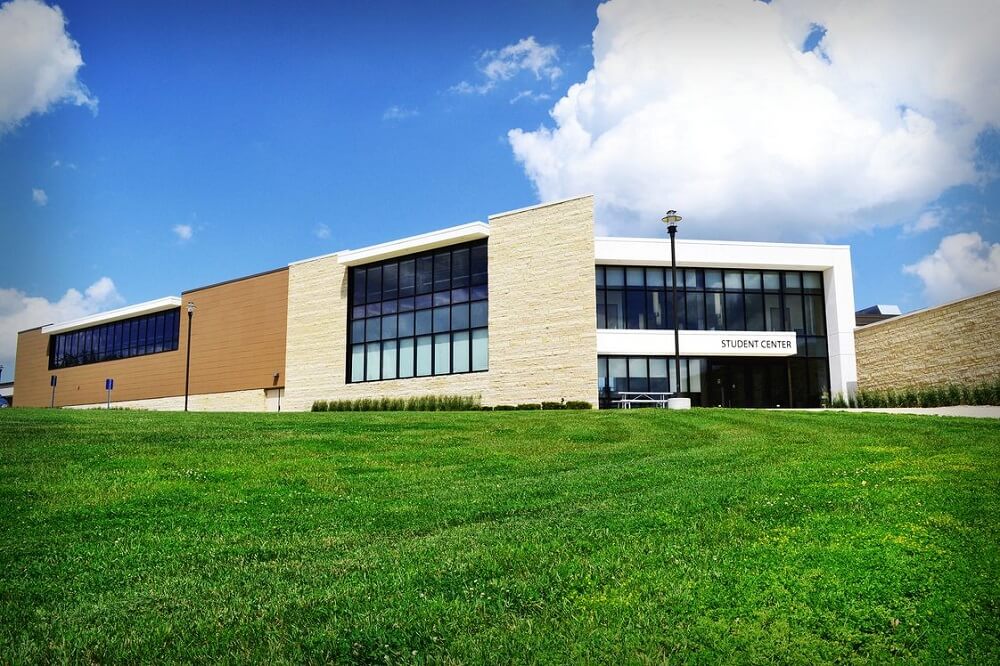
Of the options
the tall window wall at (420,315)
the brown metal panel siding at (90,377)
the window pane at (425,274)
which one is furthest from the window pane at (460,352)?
the brown metal panel siding at (90,377)

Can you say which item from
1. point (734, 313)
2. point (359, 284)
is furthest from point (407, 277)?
point (734, 313)

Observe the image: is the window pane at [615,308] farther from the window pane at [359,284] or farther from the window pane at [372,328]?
the window pane at [359,284]

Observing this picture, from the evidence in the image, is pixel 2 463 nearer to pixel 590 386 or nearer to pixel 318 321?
pixel 590 386

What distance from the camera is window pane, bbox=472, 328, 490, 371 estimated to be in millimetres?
36438

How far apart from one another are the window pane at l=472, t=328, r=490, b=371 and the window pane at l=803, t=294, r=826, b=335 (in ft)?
57.2

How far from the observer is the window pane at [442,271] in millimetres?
38688

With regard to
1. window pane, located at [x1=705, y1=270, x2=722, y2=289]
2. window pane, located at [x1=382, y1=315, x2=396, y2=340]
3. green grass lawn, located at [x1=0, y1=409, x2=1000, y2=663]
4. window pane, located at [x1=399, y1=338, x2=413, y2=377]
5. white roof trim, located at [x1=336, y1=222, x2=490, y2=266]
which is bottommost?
green grass lawn, located at [x1=0, y1=409, x2=1000, y2=663]

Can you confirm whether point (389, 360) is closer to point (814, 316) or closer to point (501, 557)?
point (814, 316)

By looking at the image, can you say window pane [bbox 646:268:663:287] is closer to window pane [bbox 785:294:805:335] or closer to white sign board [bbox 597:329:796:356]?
white sign board [bbox 597:329:796:356]

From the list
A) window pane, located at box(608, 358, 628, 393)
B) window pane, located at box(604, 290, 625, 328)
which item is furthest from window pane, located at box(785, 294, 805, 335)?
window pane, located at box(608, 358, 628, 393)

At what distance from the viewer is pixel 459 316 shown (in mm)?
37812

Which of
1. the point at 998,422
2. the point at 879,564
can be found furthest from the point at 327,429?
the point at 998,422

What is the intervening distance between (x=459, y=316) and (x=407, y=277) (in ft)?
14.5

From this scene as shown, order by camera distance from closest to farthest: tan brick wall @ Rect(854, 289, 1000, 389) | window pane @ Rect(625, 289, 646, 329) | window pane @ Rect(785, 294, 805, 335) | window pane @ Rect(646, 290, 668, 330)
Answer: tan brick wall @ Rect(854, 289, 1000, 389) → window pane @ Rect(625, 289, 646, 329) → window pane @ Rect(646, 290, 668, 330) → window pane @ Rect(785, 294, 805, 335)
